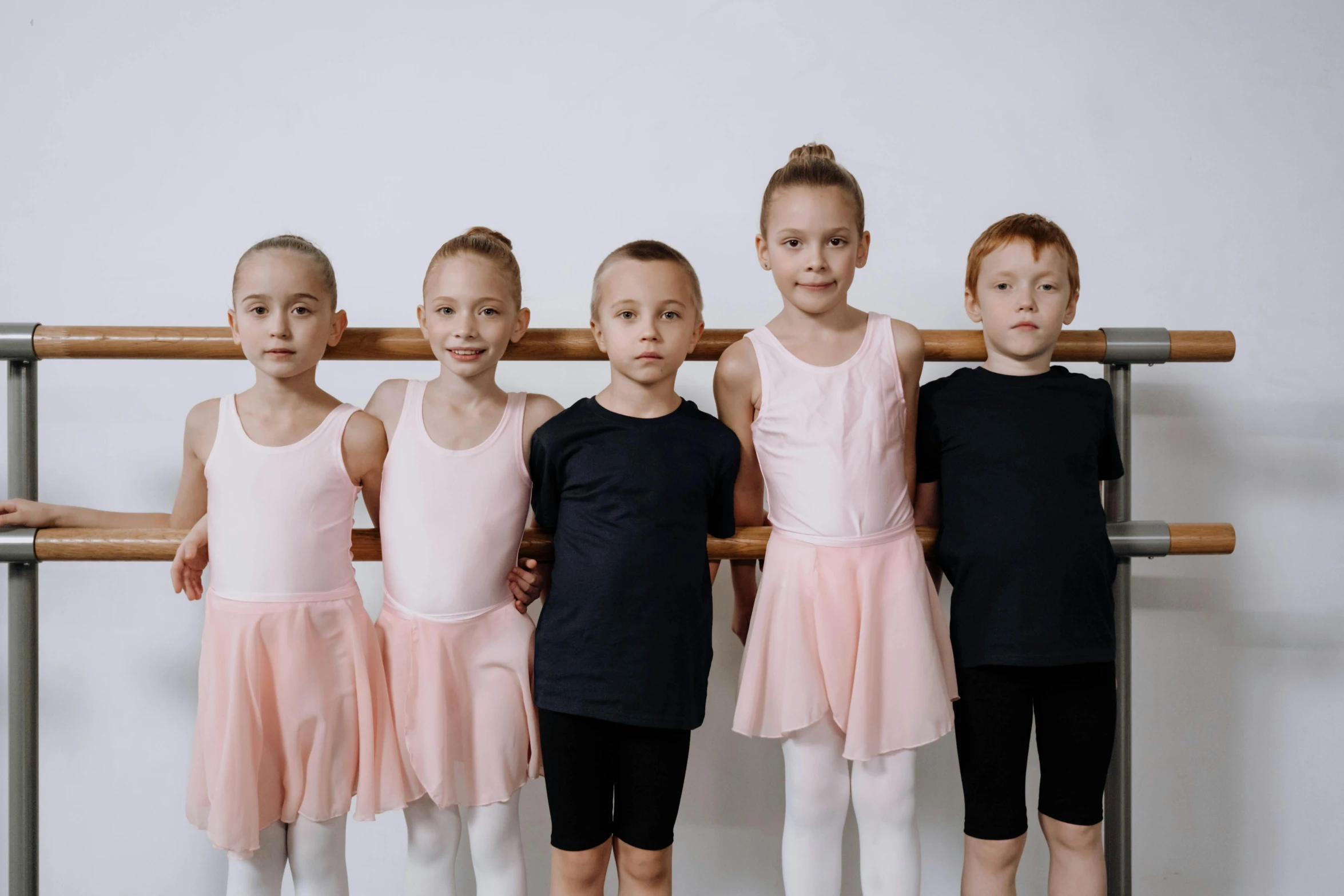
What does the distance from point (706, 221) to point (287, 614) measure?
2.78ft

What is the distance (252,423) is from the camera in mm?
1015

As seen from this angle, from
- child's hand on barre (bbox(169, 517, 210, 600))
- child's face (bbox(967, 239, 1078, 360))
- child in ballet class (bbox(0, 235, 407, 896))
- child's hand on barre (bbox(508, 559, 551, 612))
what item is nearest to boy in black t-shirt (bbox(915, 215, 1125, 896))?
child's face (bbox(967, 239, 1078, 360))

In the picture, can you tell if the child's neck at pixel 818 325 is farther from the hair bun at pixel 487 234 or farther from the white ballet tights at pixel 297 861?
the white ballet tights at pixel 297 861

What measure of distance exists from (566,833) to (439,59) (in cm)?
117

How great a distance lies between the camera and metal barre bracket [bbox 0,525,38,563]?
1.03 metres

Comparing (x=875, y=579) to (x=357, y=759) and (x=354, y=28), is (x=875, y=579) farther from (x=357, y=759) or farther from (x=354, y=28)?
(x=354, y=28)

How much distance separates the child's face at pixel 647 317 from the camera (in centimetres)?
98

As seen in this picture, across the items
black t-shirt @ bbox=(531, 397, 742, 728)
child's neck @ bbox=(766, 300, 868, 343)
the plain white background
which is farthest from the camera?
the plain white background

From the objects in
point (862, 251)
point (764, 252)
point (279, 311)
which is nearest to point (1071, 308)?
point (862, 251)

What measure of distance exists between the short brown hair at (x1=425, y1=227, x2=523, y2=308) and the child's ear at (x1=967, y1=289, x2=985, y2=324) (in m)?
0.58

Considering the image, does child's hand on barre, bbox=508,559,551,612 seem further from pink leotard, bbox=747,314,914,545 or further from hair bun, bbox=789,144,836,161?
hair bun, bbox=789,144,836,161

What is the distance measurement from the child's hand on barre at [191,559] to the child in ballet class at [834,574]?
0.65 metres

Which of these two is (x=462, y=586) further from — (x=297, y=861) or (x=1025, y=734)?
(x=1025, y=734)

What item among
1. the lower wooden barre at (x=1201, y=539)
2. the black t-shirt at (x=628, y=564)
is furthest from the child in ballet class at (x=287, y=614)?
the lower wooden barre at (x=1201, y=539)
